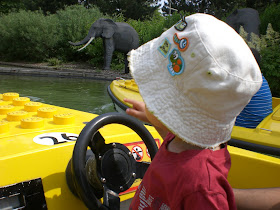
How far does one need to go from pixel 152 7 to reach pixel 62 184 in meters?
25.6

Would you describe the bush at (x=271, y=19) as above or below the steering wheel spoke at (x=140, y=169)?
above

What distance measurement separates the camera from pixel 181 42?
0.79 m

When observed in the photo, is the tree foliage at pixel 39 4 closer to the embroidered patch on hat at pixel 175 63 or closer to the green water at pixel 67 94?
the green water at pixel 67 94

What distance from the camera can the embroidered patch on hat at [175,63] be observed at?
2.59ft

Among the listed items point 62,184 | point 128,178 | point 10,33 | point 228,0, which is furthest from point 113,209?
point 228,0

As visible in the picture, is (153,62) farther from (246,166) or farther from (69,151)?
(246,166)

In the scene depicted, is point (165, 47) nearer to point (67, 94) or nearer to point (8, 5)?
point (67, 94)

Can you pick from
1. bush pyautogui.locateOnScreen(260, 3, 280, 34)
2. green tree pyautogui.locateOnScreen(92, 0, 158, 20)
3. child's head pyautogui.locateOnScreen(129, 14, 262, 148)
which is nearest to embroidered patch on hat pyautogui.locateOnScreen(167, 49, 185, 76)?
child's head pyautogui.locateOnScreen(129, 14, 262, 148)

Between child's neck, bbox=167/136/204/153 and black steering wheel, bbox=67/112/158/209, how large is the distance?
0.31m

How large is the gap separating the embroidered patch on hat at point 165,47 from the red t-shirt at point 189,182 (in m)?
0.26

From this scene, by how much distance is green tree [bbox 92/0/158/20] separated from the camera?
24375 mm

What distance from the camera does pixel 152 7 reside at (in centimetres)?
2552

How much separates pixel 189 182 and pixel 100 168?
17.7 inches

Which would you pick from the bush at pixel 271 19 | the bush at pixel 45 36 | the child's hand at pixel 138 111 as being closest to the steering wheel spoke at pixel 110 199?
the child's hand at pixel 138 111
